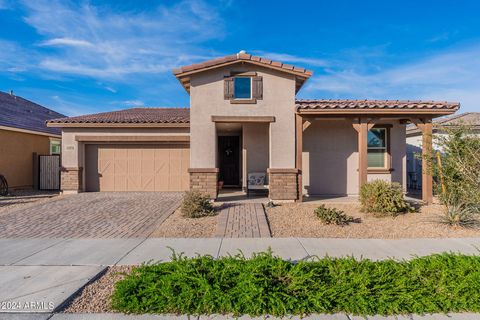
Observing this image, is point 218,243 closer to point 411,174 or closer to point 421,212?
point 421,212

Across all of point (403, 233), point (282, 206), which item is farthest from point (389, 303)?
point (282, 206)

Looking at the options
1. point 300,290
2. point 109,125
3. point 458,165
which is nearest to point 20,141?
point 109,125

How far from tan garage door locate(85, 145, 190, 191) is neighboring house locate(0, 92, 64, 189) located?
441 centimetres

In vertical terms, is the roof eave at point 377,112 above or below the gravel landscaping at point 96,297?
above

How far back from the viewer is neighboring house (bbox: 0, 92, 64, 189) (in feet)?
45.0

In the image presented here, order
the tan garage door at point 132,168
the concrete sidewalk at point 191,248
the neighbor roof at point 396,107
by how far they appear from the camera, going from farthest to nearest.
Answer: the tan garage door at point 132,168 → the neighbor roof at point 396,107 → the concrete sidewalk at point 191,248

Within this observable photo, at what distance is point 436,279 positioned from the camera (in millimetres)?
3617

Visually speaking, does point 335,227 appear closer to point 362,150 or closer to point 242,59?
point 362,150

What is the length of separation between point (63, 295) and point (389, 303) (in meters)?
4.13

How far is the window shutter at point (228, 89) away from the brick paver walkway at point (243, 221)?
3922 mm

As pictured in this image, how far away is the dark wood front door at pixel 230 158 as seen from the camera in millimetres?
14180

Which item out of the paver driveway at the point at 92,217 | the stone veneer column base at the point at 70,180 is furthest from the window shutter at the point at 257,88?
the stone veneer column base at the point at 70,180

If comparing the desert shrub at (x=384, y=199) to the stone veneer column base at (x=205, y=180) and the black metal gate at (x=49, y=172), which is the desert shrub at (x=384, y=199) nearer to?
the stone veneer column base at (x=205, y=180)

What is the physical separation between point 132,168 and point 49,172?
5354 millimetres
